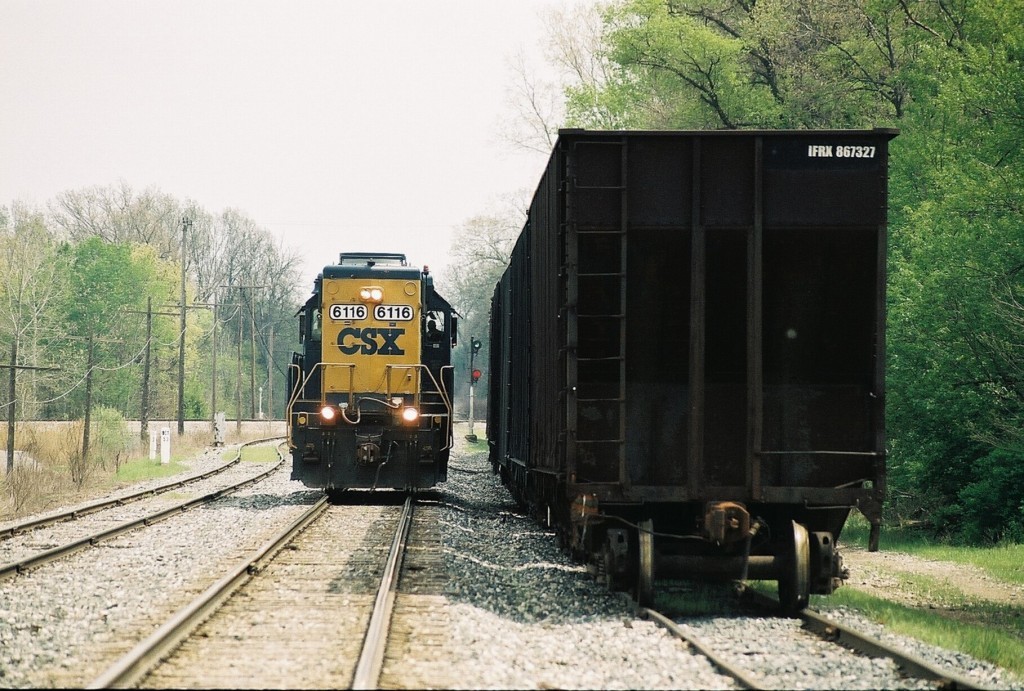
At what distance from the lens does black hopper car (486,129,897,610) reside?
923cm

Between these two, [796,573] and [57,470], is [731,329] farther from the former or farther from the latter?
[57,470]

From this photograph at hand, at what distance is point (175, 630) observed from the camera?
7672mm

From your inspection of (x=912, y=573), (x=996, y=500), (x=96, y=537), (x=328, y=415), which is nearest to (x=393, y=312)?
(x=328, y=415)

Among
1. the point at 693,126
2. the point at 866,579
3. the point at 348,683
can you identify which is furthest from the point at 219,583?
the point at 693,126

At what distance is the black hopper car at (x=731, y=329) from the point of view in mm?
9227

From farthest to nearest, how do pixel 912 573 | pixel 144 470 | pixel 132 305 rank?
pixel 132 305 → pixel 144 470 → pixel 912 573

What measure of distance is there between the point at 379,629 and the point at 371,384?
1124 centimetres

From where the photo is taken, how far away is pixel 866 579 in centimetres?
1259

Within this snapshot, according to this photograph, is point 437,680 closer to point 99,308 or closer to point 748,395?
point 748,395

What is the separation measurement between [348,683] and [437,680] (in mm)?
523

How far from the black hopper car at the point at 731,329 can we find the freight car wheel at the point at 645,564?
0.05ft

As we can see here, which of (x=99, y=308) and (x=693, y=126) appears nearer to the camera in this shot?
(x=693, y=126)

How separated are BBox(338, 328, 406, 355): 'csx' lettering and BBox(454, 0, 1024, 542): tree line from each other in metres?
8.22

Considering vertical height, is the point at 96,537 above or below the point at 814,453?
below
